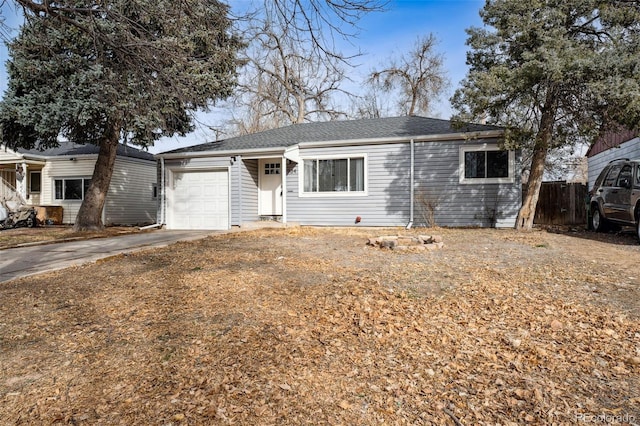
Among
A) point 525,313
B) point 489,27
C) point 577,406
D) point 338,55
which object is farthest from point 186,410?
point 489,27

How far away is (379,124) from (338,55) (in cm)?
948

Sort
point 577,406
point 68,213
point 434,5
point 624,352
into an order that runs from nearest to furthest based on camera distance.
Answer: point 577,406 < point 624,352 < point 434,5 < point 68,213

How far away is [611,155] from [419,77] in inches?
551

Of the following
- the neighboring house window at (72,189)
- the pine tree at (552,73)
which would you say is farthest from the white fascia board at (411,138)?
the neighboring house window at (72,189)

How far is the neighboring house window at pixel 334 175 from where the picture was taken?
39.9ft

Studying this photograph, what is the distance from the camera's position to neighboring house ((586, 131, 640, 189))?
11.8m

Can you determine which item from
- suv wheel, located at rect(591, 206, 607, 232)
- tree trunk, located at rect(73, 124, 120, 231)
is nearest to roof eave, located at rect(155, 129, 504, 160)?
tree trunk, located at rect(73, 124, 120, 231)

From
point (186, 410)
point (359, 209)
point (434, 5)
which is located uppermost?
point (434, 5)

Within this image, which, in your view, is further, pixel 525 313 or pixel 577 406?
pixel 525 313

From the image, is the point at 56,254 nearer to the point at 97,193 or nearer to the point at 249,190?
the point at 97,193

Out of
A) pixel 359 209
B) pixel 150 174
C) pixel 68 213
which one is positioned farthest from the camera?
pixel 150 174

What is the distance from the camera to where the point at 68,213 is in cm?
1681

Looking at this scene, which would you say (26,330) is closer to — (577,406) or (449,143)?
(577,406)

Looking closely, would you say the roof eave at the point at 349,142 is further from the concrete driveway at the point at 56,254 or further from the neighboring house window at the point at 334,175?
the concrete driveway at the point at 56,254
